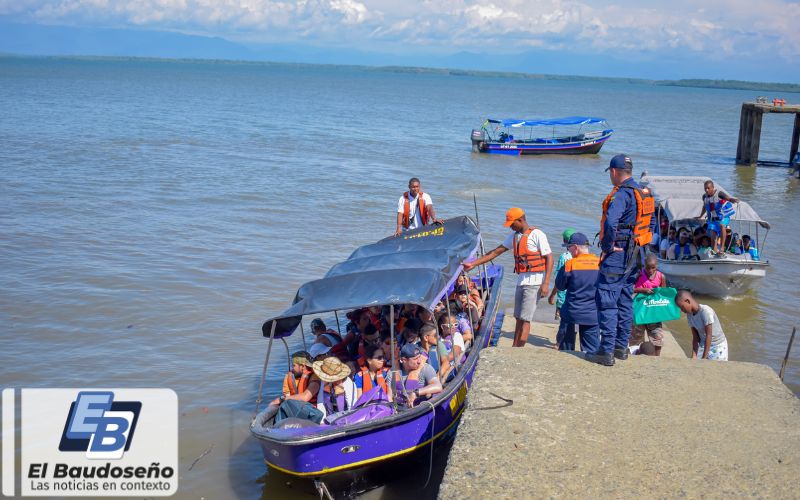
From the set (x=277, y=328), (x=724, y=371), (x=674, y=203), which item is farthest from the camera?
(x=674, y=203)

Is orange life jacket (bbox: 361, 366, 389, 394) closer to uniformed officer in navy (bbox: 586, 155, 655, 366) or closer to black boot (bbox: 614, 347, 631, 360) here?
uniformed officer in navy (bbox: 586, 155, 655, 366)

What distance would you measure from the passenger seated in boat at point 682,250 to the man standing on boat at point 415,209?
515 cm

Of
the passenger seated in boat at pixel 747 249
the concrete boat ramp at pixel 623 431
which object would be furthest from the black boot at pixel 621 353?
the passenger seated in boat at pixel 747 249

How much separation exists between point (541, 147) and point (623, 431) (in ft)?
105

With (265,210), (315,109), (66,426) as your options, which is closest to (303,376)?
(66,426)

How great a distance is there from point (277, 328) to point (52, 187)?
55.1 feet

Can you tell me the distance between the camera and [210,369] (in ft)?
33.6

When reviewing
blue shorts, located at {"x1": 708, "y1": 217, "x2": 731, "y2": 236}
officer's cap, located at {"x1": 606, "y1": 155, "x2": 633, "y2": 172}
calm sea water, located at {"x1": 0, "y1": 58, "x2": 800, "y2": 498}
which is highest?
officer's cap, located at {"x1": 606, "y1": 155, "x2": 633, "y2": 172}

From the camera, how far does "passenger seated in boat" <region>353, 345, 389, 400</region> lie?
7.35 metres

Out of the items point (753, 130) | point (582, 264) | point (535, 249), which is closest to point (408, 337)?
point (535, 249)

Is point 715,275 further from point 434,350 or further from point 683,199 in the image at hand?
point 434,350

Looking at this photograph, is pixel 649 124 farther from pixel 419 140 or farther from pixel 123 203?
pixel 123 203

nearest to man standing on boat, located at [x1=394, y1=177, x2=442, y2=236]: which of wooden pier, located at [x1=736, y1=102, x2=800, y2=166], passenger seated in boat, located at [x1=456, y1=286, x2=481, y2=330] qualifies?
passenger seated in boat, located at [x1=456, y1=286, x2=481, y2=330]

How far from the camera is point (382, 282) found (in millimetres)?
7574
